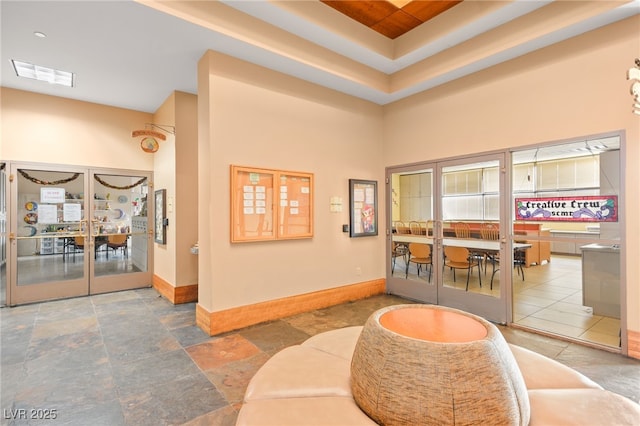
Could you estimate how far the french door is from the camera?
3947 mm

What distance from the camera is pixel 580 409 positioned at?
4.00 feet

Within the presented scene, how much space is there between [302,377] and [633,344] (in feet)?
11.2

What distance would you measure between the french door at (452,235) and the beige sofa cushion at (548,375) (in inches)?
99.1

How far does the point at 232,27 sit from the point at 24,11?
192 centimetres

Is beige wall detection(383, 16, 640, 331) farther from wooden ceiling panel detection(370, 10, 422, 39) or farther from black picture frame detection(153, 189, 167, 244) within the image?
black picture frame detection(153, 189, 167, 244)

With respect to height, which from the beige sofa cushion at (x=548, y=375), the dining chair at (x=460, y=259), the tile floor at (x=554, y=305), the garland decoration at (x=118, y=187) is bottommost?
the tile floor at (x=554, y=305)

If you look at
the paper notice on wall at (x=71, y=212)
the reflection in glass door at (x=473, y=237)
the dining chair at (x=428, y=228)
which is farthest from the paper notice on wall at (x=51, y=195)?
the reflection in glass door at (x=473, y=237)

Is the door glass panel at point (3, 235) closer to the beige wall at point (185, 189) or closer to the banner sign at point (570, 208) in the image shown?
the beige wall at point (185, 189)

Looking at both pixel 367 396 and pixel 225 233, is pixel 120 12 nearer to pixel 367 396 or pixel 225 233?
pixel 225 233

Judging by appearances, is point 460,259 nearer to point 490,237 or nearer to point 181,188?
point 490,237

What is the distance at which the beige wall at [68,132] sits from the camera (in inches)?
180

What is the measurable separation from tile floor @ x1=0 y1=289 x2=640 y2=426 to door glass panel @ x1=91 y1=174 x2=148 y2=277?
1.07 metres

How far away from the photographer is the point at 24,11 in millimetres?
2902

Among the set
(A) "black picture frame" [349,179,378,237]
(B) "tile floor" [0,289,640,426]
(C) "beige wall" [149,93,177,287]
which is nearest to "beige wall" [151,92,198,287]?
(C) "beige wall" [149,93,177,287]
